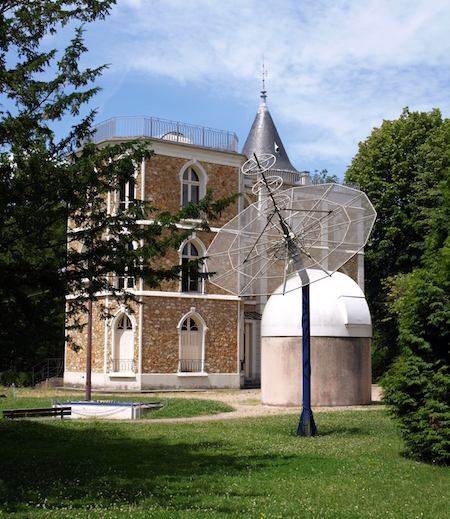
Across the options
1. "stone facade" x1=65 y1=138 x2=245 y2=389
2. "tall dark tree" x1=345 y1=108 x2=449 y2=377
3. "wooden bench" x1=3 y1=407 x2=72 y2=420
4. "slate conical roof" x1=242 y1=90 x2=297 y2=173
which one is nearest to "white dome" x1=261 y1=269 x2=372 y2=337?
"wooden bench" x1=3 y1=407 x2=72 y2=420

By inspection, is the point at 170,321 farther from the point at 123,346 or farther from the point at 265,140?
the point at 265,140

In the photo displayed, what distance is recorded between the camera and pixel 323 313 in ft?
72.3

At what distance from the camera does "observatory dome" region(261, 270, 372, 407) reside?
2183cm

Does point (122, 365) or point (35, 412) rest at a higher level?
point (122, 365)

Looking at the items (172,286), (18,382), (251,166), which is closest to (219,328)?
(172,286)

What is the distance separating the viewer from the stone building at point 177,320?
30766 mm

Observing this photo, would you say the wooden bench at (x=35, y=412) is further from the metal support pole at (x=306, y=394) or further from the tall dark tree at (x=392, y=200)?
the tall dark tree at (x=392, y=200)

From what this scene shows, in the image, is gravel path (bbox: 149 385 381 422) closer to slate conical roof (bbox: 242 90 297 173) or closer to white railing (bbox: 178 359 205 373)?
white railing (bbox: 178 359 205 373)

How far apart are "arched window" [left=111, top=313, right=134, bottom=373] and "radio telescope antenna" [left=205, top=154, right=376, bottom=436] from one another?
14.3 meters

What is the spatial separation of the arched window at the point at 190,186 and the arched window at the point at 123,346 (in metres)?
6.08

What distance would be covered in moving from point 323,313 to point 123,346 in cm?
1213

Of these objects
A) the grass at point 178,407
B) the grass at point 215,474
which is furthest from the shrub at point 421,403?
the grass at point 178,407

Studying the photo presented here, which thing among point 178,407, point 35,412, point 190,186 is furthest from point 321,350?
point 190,186

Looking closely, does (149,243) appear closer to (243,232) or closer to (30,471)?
(30,471)
